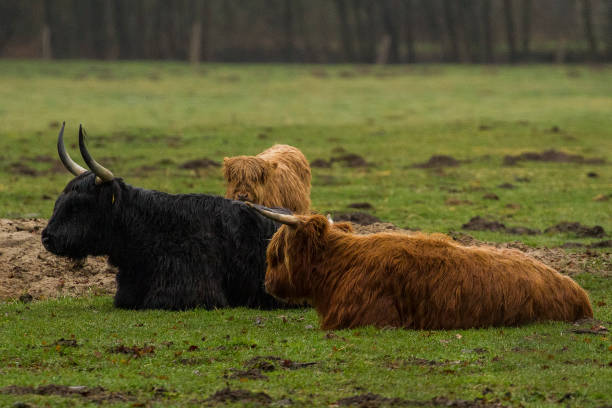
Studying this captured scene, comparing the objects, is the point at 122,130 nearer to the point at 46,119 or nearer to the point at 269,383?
the point at 46,119

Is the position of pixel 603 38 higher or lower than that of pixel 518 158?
higher

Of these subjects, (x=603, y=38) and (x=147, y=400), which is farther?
(x=603, y=38)

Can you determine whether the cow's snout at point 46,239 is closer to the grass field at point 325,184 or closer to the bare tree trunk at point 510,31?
the grass field at point 325,184

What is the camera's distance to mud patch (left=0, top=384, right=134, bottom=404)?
6086 mm

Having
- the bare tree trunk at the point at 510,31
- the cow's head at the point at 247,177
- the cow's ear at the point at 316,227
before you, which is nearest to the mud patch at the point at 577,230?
the cow's head at the point at 247,177

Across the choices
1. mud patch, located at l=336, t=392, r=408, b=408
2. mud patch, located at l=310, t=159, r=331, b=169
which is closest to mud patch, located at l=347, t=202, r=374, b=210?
mud patch, located at l=310, t=159, r=331, b=169

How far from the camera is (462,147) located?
26453 mm

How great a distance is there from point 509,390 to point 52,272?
6.41 meters

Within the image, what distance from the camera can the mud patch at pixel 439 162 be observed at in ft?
75.8

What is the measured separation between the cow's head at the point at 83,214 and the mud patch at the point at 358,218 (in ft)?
19.2

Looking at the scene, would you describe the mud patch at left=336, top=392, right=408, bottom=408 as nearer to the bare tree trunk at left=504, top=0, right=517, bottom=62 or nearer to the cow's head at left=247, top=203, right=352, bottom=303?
the cow's head at left=247, top=203, right=352, bottom=303

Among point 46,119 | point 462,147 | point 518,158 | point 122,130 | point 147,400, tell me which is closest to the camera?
point 147,400

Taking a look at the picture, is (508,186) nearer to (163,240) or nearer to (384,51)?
(163,240)

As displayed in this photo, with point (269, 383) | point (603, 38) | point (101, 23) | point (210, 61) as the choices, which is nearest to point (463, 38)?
point (603, 38)
